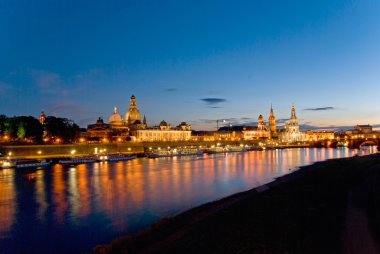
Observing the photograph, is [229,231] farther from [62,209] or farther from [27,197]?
[27,197]

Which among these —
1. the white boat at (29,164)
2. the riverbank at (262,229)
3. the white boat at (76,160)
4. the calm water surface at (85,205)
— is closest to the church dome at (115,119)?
the white boat at (76,160)

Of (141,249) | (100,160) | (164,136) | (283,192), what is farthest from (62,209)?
(164,136)

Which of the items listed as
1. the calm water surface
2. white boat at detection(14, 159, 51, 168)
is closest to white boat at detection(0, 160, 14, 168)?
white boat at detection(14, 159, 51, 168)

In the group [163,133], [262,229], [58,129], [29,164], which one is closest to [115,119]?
[163,133]

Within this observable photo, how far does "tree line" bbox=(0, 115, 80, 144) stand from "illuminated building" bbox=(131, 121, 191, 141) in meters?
60.5

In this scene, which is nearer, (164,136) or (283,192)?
(283,192)

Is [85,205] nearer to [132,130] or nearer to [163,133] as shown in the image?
[132,130]

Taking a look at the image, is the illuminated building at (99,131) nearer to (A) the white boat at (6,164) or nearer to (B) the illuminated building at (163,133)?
(B) the illuminated building at (163,133)

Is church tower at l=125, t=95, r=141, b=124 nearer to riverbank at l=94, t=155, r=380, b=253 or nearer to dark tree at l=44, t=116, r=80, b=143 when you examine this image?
dark tree at l=44, t=116, r=80, b=143

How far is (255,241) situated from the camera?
13.7 metres

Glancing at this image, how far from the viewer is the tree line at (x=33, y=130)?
8006 cm

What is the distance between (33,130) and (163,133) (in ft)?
284

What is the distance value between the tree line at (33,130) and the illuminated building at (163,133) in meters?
60.5

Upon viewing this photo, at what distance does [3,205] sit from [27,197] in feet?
10.7
